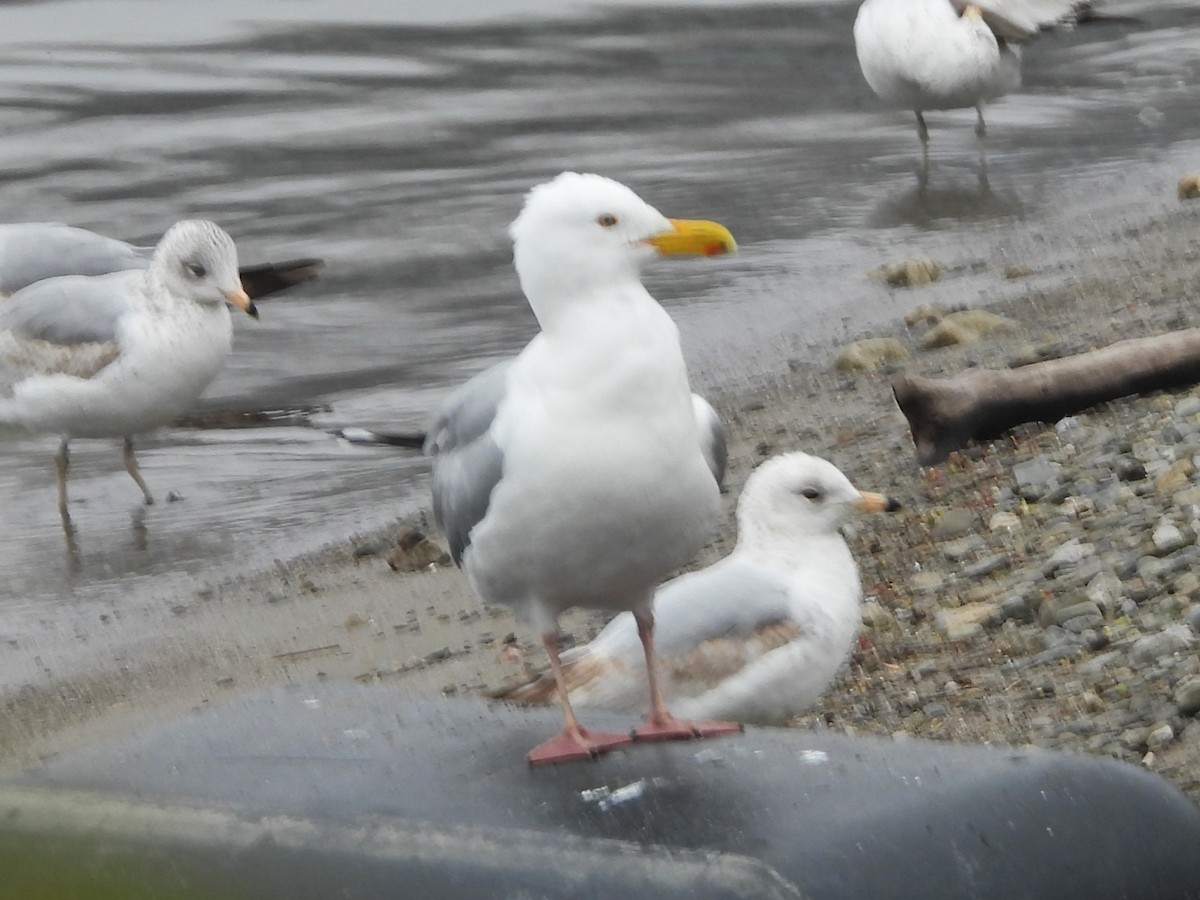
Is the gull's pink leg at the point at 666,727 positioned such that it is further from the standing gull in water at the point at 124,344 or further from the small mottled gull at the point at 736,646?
the standing gull in water at the point at 124,344

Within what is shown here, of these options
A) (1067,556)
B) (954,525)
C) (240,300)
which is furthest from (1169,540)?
(240,300)

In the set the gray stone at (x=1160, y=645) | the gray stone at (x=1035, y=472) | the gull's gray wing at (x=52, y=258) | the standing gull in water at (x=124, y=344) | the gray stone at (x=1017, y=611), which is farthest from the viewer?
the gull's gray wing at (x=52, y=258)

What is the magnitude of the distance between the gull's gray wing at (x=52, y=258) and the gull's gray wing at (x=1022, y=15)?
6.28m

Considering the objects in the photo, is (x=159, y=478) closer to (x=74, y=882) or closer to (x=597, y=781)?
(x=597, y=781)

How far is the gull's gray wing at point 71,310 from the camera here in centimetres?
803

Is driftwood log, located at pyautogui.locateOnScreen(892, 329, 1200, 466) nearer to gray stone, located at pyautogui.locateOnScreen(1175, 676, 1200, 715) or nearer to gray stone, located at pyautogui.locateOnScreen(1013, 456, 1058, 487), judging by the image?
gray stone, located at pyautogui.locateOnScreen(1013, 456, 1058, 487)

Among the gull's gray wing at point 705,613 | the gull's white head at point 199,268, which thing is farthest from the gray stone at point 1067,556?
the gull's white head at point 199,268

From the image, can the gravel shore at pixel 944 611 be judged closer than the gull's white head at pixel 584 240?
No

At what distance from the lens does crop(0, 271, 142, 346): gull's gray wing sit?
8.03 m

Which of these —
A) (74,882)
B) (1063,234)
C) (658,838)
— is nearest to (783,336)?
(1063,234)

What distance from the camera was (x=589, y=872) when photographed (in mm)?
2887

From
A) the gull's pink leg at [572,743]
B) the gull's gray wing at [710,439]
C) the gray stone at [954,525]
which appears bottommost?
the gray stone at [954,525]

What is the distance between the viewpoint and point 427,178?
43.5ft

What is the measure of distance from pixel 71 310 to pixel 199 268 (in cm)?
52
